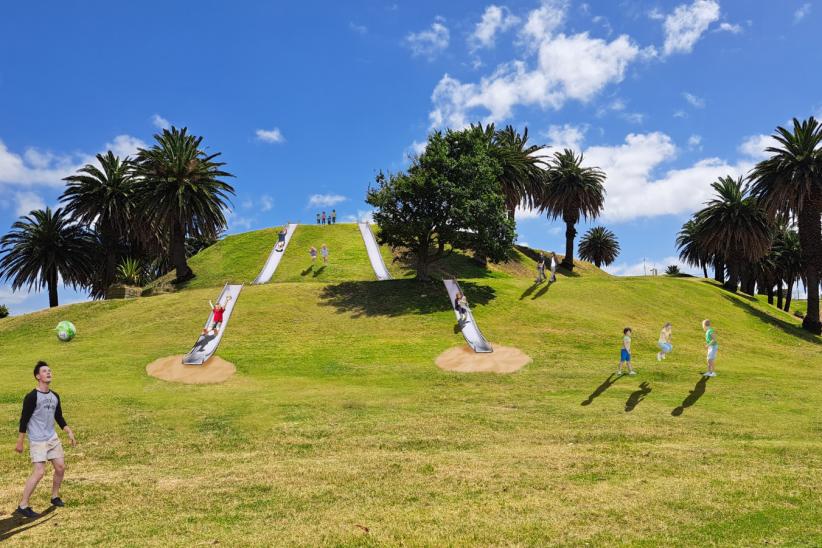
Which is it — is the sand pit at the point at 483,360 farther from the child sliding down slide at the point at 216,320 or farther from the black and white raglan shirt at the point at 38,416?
the black and white raglan shirt at the point at 38,416

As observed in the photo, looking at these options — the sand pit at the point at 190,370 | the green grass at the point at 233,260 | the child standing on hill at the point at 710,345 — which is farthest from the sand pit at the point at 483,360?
the green grass at the point at 233,260

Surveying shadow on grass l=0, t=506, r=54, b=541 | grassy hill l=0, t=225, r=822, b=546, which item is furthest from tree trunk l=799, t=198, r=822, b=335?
shadow on grass l=0, t=506, r=54, b=541

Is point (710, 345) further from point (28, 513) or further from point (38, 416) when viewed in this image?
point (28, 513)

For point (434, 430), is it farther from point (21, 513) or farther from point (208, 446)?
point (21, 513)

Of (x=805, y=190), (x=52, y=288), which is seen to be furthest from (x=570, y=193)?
(x=52, y=288)

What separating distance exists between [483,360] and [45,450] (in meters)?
20.4

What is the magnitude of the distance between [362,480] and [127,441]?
8.26 m

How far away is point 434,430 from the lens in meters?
16.7

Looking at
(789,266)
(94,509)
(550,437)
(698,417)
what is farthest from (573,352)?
(789,266)

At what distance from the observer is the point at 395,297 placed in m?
37.9

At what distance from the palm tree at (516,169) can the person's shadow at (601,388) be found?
26640mm

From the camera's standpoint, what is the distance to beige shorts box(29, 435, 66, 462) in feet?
32.9

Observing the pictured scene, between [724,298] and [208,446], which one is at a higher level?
[724,298]

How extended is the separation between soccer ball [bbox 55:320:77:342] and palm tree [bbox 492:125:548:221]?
35229 mm
